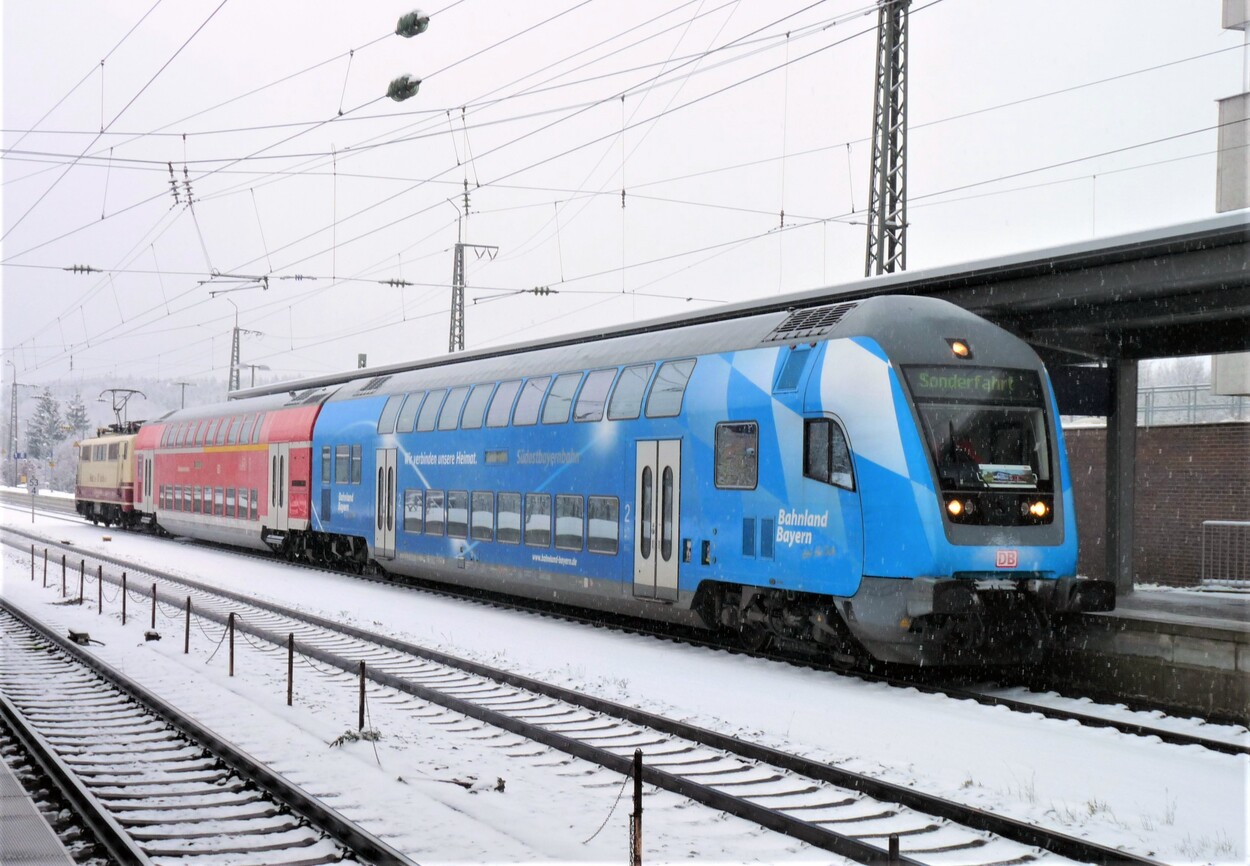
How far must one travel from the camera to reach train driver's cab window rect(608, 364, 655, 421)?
15031 mm

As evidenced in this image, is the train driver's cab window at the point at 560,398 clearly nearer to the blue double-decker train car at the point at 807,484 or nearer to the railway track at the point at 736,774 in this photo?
the blue double-decker train car at the point at 807,484

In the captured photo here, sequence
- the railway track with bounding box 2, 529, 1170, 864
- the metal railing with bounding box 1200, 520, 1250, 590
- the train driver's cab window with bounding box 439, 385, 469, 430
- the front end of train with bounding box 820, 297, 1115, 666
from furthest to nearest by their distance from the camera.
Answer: the train driver's cab window with bounding box 439, 385, 469, 430 < the metal railing with bounding box 1200, 520, 1250, 590 < the front end of train with bounding box 820, 297, 1115, 666 < the railway track with bounding box 2, 529, 1170, 864

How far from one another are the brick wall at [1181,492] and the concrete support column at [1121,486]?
13.2 ft

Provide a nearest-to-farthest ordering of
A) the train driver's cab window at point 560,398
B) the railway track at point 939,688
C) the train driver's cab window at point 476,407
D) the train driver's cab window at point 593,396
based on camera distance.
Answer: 1. the railway track at point 939,688
2. the train driver's cab window at point 593,396
3. the train driver's cab window at point 560,398
4. the train driver's cab window at point 476,407

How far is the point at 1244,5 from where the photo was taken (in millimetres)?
27719

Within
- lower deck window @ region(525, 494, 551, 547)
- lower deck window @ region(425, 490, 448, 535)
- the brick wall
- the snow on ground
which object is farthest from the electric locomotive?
the brick wall

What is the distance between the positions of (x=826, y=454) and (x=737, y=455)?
150cm

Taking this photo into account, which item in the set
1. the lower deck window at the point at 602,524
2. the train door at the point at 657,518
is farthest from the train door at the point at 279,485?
the train door at the point at 657,518

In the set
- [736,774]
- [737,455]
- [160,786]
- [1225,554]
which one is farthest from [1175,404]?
[160,786]

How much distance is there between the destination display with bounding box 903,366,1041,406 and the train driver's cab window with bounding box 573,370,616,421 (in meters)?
5.24

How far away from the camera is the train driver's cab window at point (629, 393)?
49.3 ft

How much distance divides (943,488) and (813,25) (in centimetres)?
718

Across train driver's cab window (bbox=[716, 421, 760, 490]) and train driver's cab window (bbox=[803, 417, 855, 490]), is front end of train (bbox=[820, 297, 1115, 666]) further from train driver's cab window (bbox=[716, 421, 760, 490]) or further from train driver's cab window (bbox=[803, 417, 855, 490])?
train driver's cab window (bbox=[716, 421, 760, 490])

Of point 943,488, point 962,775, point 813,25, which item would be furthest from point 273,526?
point 962,775
